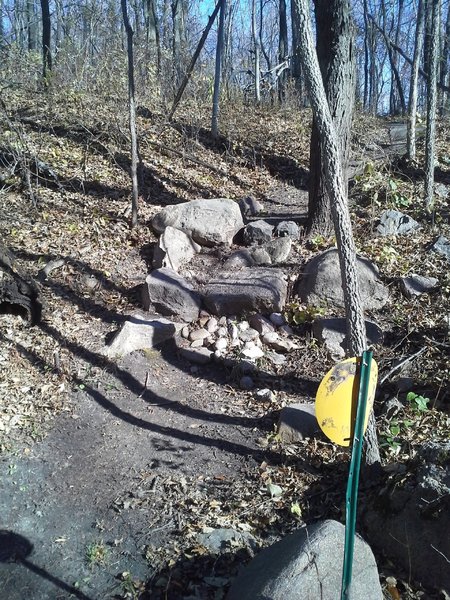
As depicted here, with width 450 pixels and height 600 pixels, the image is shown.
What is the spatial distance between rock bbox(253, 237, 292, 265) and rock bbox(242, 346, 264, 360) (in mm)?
1868

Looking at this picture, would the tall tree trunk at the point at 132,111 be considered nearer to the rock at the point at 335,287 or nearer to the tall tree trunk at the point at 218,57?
the rock at the point at 335,287

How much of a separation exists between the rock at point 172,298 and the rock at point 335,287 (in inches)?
57.3

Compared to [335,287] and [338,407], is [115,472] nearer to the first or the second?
[338,407]

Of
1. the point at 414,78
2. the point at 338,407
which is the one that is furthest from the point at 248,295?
the point at 414,78

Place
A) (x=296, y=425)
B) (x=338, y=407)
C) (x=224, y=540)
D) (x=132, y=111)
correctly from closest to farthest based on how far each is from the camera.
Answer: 1. (x=338, y=407)
2. (x=224, y=540)
3. (x=296, y=425)
4. (x=132, y=111)

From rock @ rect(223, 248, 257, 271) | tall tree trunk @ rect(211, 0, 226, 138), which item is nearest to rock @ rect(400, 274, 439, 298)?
rock @ rect(223, 248, 257, 271)

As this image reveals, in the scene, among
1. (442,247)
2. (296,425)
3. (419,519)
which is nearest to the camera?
(419,519)

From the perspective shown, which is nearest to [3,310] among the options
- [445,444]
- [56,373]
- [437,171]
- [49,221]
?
[56,373]

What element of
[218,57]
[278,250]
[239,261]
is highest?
[218,57]

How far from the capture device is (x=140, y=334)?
6379mm

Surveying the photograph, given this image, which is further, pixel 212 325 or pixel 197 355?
pixel 212 325

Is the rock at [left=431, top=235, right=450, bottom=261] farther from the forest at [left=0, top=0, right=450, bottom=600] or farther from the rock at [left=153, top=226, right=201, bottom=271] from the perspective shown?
the rock at [left=153, top=226, right=201, bottom=271]

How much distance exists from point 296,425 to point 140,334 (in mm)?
2318

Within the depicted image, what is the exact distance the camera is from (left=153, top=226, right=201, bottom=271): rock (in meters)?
7.70
